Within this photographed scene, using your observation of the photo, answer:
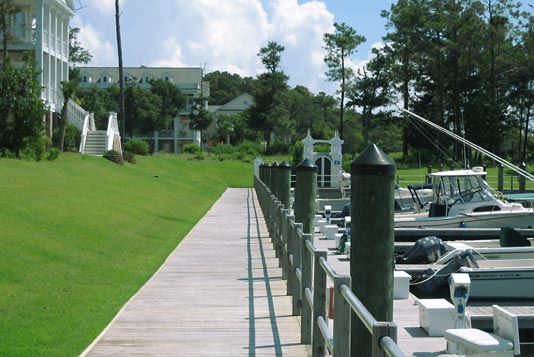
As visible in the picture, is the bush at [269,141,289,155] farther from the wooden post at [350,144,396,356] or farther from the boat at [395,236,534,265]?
the wooden post at [350,144,396,356]

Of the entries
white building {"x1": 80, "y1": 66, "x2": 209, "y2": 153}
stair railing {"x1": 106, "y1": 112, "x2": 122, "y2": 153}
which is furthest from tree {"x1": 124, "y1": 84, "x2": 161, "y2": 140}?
stair railing {"x1": 106, "y1": 112, "x2": 122, "y2": 153}

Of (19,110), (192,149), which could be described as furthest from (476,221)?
(192,149)

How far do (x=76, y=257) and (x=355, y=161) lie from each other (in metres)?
9.77

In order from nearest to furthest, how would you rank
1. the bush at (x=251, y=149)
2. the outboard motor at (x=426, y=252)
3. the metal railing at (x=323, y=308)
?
the metal railing at (x=323, y=308), the outboard motor at (x=426, y=252), the bush at (x=251, y=149)

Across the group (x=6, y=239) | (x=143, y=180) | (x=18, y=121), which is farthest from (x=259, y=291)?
(x=143, y=180)

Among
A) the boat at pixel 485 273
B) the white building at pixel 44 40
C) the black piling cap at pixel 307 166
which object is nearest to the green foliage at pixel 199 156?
the white building at pixel 44 40

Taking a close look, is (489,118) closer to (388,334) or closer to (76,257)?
(76,257)

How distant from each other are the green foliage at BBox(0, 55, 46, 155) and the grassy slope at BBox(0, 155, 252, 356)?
1.75 metres

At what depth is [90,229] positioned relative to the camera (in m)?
17.9

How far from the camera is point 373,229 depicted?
5.54 meters

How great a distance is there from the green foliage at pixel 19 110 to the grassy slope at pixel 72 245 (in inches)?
68.7

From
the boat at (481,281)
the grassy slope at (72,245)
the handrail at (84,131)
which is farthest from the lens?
the handrail at (84,131)

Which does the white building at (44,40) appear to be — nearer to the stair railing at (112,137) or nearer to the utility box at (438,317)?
A: the stair railing at (112,137)

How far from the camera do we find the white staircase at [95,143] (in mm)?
45875
